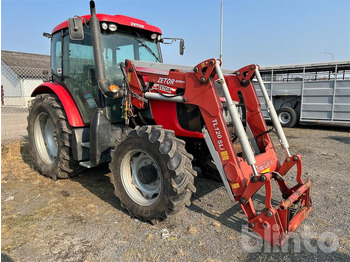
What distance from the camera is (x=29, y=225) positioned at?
121 inches

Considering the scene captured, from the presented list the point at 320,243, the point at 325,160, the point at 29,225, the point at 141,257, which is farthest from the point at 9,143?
the point at 325,160

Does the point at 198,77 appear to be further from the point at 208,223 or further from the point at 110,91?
the point at 208,223

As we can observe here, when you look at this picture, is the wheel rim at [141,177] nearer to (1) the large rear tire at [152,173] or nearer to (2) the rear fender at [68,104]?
(1) the large rear tire at [152,173]

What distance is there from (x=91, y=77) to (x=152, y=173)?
6.06 feet

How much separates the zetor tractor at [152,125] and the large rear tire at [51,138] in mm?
17

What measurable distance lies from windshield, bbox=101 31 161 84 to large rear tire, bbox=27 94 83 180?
108 cm

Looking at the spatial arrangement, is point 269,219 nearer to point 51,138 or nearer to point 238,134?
point 238,134

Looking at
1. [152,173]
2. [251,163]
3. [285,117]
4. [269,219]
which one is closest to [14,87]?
[285,117]

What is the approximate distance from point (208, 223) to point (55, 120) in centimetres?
277

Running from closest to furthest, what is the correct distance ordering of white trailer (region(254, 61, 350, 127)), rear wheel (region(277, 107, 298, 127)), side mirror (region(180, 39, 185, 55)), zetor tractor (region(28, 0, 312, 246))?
zetor tractor (region(28, 0, 312, 246)) < side mirror (region(180, 39, 185, 55)) < white trailer (region(254, 61, 350, 127)) < rear wheel (region(277, 107, 298, 127))

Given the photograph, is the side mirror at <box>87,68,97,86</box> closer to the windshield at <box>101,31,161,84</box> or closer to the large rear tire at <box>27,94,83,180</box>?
the windshield at <box>101,31,161,84</box>

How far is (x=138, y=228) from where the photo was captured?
298 centimetres

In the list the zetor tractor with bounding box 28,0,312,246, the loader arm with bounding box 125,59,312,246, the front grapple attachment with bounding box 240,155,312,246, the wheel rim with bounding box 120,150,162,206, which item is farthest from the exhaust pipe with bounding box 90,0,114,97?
the front grapple attachment with bounding box 240,155,312,246

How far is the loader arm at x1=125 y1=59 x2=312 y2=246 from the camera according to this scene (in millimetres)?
2598
